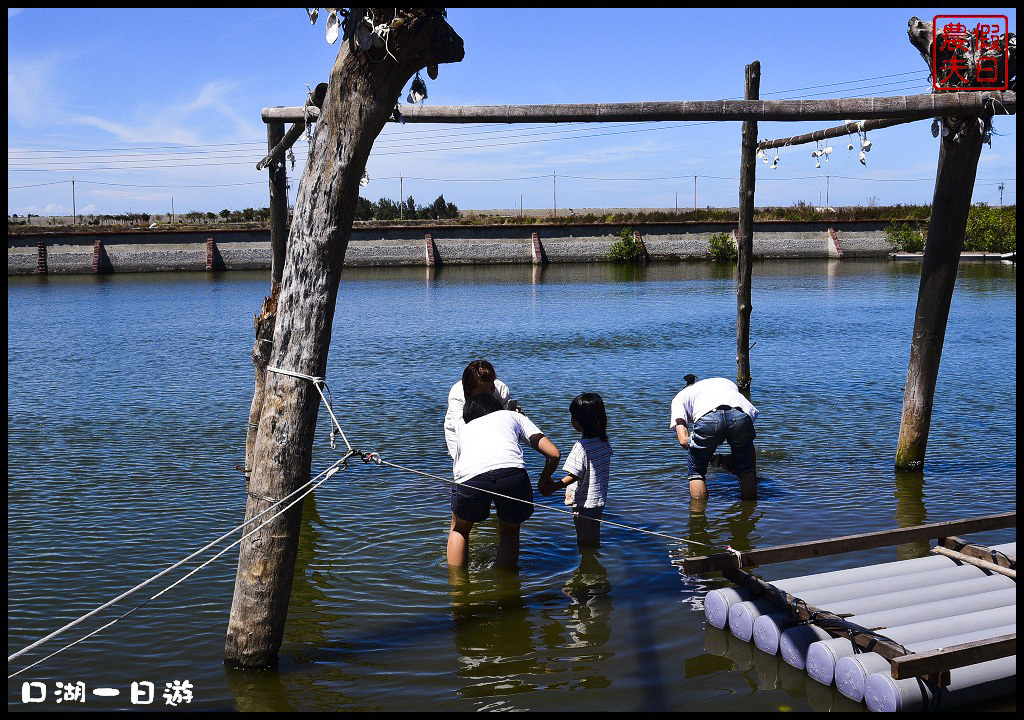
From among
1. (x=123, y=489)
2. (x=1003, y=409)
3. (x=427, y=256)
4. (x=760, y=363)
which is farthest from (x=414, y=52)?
(x=427, y=256)

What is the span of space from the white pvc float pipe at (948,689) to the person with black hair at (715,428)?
364cm

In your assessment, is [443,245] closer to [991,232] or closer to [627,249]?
[627,249]

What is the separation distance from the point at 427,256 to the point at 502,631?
193ft

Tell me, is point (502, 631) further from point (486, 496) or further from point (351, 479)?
point (351, 479)

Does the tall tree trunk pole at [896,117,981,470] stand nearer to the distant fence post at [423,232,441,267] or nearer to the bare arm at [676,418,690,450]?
the bare arm at [676,418,690,450]

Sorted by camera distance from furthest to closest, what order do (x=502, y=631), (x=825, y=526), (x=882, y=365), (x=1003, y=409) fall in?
(x=882, y=365) < (x=1003, y=409) < (x=825, y=526) < (x=502, y=631)

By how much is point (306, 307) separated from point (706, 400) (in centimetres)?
470

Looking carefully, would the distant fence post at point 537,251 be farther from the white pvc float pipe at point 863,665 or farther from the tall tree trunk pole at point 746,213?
the white pvc float pipe at point 863,665

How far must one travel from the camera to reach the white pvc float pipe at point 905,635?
5.77 meters

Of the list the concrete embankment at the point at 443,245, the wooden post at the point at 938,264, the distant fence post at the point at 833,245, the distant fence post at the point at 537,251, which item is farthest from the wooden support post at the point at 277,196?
the distant fence post at the point at 833,245

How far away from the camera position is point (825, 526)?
917cm

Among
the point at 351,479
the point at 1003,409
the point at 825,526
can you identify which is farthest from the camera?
the point at 1003,409

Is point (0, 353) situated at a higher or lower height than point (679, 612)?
higher

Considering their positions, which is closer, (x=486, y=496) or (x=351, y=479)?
(x=486, y=496)
